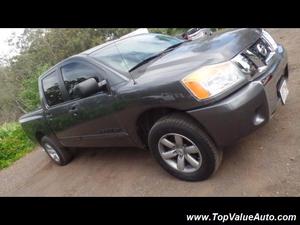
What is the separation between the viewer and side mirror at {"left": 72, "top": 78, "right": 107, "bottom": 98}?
364cm

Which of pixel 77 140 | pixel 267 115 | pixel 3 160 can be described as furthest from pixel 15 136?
pixel 267 115

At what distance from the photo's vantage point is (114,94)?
145 inches

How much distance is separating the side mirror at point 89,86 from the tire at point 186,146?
0.86 meters

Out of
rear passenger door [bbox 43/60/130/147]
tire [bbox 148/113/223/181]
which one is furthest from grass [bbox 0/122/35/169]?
tire [bbox 148/113/223/181]

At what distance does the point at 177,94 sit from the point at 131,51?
1351mm

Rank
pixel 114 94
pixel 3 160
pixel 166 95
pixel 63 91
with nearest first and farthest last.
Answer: pixel 166 95 < pixel 114 94 < pixel 63 91 < pixel 3 160

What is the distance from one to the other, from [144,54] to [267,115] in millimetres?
1775

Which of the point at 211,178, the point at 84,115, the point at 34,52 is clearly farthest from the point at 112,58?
the point at 34,52

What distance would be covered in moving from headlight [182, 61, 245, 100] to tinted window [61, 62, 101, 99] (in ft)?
4.50

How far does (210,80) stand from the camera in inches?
119

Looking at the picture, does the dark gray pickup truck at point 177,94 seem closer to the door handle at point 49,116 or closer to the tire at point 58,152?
the door handle at point 49,116

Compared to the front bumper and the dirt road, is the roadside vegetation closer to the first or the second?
the dirt road

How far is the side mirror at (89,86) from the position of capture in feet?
12.0
